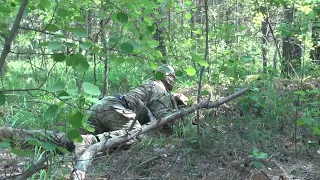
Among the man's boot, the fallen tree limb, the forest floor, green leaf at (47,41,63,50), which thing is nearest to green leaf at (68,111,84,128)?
green leaf at (47,41,63,50)

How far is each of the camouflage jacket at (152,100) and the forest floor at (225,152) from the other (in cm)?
35

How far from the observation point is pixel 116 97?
17.7 ft

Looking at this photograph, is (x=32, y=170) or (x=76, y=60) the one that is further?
(x=32, y=170)

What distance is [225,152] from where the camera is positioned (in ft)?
13.8

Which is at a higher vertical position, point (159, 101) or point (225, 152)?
point (159, 101)

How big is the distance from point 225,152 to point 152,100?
65.6 inches

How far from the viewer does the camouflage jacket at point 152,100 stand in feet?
17.8

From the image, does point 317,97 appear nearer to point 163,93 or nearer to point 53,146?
point 163,93

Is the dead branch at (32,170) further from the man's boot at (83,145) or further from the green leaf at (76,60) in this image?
the man's boot at (83,145)

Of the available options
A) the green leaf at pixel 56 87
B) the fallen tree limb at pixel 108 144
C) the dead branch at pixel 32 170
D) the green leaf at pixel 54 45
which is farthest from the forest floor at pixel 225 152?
the green leaf at pixel 56 87

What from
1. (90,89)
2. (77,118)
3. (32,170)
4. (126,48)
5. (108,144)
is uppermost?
(126,48)

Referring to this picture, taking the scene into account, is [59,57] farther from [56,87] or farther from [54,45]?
[56,87]

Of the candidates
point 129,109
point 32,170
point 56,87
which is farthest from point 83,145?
point 56,87

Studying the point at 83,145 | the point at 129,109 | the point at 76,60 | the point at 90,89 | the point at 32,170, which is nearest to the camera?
the point at 90,89
